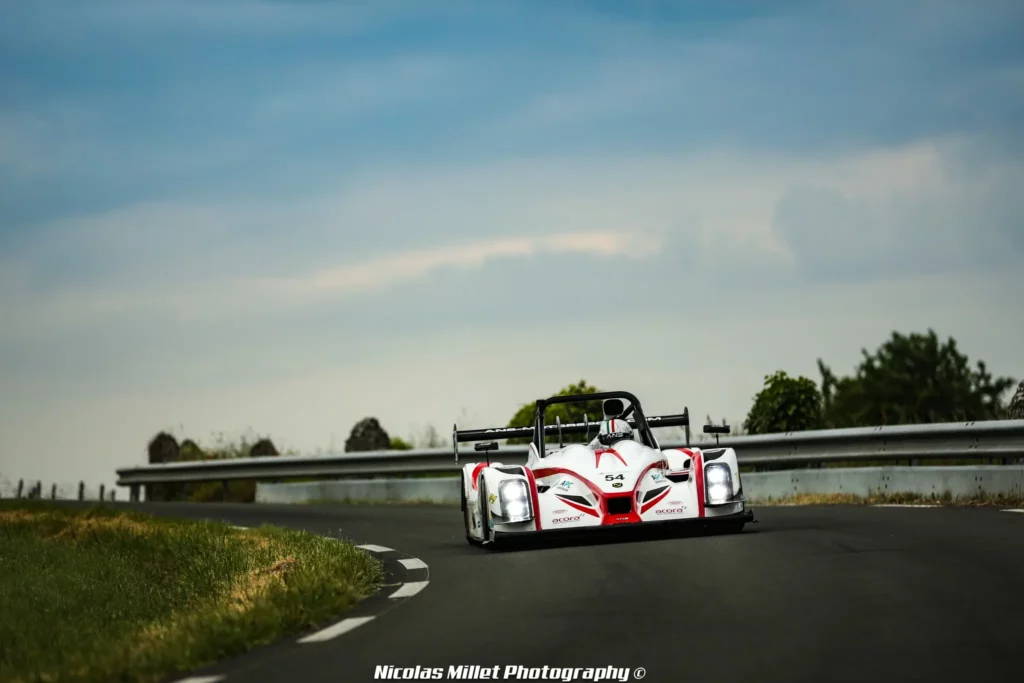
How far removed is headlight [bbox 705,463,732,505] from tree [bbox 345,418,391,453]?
19284mm

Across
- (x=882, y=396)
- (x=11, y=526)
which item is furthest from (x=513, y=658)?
(x=882, y=396)

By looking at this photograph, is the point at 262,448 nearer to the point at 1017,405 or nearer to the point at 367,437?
the point at 367,437

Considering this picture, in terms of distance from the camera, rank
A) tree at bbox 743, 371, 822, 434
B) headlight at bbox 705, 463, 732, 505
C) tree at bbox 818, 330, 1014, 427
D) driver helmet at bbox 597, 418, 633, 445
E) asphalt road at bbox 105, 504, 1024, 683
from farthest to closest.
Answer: tree at bbox 818, 330, 1014, 427, tree at bbox 743, 371, 822, 434, driver helmet at bbox 597, 418, 633, 445, headlight at bbox 705, 463, 732, 505, asphalt road at bbox 105, 504, 1024, 683

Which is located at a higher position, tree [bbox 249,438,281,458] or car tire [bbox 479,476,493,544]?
tree [bbox 249,438,281,458]

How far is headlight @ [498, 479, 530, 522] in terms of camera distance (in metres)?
12.4

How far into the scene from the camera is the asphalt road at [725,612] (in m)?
6.43

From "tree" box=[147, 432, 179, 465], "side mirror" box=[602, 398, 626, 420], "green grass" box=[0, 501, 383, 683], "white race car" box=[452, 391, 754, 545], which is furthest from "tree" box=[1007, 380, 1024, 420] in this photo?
"tree" box=[147, 432, 179, 465]

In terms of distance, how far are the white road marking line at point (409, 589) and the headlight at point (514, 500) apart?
77.8 inches

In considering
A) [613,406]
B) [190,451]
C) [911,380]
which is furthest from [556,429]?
[911,380]

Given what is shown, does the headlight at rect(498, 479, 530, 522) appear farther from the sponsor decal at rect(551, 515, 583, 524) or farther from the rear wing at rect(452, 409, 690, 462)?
the rear wing at rect(452, 409, 690, 462)

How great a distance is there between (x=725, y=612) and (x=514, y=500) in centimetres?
→ 469

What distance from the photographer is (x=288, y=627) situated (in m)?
8.13

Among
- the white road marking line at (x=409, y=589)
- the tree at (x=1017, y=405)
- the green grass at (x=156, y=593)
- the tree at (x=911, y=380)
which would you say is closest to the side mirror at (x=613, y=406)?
the green grass at (x=156, y=593)

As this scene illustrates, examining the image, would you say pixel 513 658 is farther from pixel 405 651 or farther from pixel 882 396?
pixel 882 396
